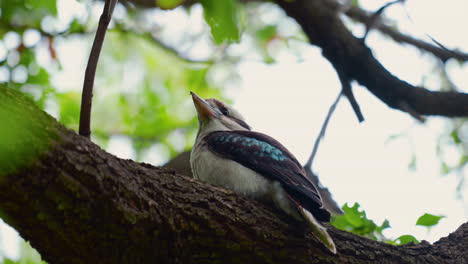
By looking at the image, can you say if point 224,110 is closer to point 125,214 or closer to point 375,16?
point 375,16

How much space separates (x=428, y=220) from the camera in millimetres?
4582

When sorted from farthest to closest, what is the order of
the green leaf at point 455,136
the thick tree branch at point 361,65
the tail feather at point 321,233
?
the green leaf at point 455,136
the thick tree branch at point 361,65
the tail feather at point 321,233

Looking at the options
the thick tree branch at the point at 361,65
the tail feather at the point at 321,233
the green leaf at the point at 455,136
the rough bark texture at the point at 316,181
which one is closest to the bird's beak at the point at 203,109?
the rough bark texture at the point at 316,181

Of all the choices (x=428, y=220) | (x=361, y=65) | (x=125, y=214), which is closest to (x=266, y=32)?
(x=361, y=65)

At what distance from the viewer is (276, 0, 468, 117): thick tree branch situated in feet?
16.8

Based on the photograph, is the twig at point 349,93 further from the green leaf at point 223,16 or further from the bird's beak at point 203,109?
the green leaf at point 223,16

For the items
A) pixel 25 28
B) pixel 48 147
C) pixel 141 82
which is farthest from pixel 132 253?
pixel 141 82

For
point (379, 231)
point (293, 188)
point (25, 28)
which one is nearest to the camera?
point (293, 188)

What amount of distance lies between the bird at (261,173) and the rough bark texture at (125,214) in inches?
6.4

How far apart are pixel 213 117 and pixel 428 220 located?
98.2 inches

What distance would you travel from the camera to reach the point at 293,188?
4.13 m

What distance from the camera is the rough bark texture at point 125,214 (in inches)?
113

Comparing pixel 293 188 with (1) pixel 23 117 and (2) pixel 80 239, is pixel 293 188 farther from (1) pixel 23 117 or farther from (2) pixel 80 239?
(1) pixel 23 117

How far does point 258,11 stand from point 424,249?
4640mm
